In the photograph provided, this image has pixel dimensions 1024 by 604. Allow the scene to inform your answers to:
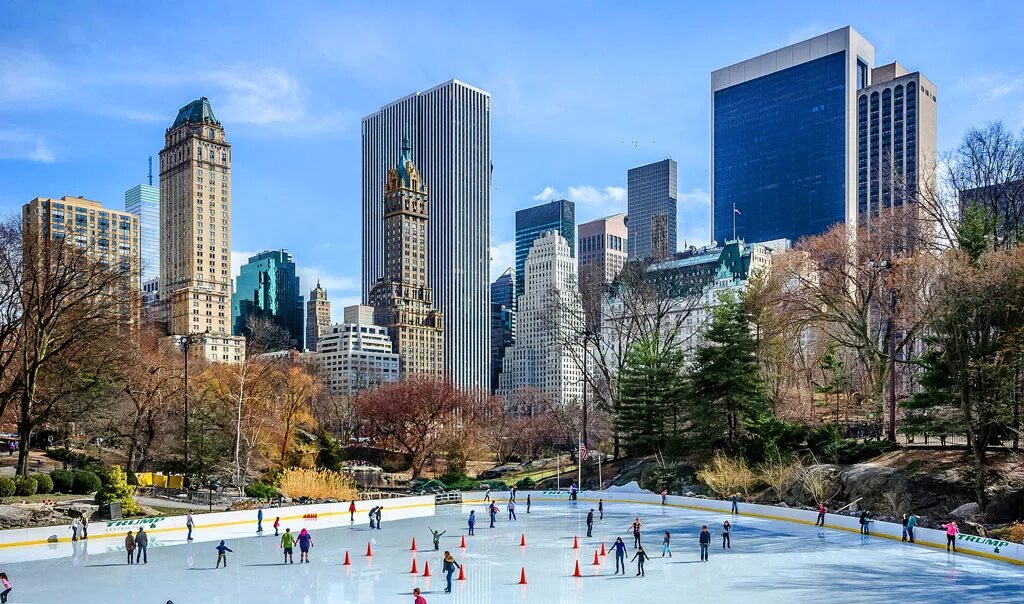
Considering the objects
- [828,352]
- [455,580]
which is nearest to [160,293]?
[828,352]

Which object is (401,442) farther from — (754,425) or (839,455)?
(839,455)

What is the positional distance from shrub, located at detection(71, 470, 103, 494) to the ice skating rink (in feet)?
28.1

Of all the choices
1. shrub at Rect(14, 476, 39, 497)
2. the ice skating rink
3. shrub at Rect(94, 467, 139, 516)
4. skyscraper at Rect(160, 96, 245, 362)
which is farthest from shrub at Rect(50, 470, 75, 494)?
skyscraper at Rect(160, 96, 245, 362)

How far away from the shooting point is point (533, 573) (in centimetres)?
2723

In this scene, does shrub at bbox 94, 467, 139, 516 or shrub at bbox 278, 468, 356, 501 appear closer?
shrub at bbox 94, 467, 139, 516

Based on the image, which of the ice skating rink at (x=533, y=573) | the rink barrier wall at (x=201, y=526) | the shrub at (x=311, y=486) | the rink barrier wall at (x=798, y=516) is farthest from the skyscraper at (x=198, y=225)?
the ice skating rink at (x=533, y=573)

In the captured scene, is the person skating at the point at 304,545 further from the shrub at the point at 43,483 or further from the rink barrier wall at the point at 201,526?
the shrub at the point at 43,483

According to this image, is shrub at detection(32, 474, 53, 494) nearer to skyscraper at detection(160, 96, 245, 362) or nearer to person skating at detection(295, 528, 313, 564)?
person skating at detection(295, 528, 313, 564)

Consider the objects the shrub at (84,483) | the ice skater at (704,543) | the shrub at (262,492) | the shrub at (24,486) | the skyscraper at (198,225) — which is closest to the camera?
the ice skater at (704,543)

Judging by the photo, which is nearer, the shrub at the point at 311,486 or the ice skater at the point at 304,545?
the ice skater at the point at 304,545

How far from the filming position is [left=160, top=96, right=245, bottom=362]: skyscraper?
174500mm

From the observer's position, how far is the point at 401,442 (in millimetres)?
71562

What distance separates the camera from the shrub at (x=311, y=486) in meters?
48.4

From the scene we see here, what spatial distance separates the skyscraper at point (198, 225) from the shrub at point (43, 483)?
134829 mm
